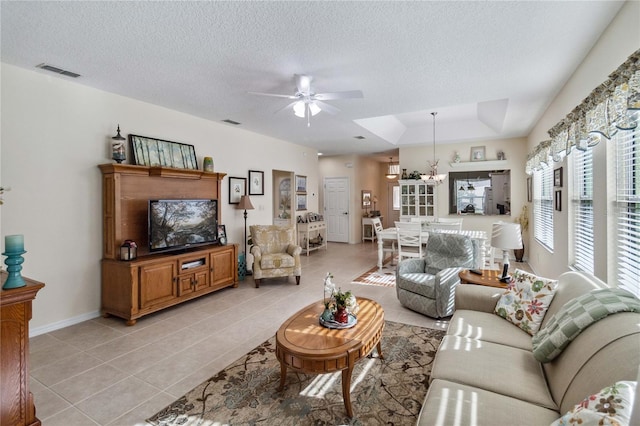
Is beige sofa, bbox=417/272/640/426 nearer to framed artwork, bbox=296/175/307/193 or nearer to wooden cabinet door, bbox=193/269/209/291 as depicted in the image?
wooden cabinet door, bbox=193/269/209/291

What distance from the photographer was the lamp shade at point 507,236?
2889 mm

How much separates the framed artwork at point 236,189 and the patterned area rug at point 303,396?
3320 mm

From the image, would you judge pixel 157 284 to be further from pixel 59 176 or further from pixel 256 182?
pixel 256 182

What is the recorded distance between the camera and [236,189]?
5562mm

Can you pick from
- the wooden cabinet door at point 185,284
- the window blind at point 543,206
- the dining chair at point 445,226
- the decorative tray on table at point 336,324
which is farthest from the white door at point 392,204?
the decorative tray on table at point 336,324

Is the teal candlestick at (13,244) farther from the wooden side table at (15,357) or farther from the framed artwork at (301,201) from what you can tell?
the framed artwork at (301,201)

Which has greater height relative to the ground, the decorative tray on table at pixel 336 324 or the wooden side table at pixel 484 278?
the wooden side table at pixel 484 278

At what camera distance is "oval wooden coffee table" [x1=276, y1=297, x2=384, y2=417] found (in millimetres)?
1910

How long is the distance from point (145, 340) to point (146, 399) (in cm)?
102

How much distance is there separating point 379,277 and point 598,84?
3757mm

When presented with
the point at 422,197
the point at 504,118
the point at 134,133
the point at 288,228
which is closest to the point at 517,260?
the point at 422,197

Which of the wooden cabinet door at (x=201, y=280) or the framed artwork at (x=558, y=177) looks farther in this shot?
the wooden cabinet door at (x=201, y=280)

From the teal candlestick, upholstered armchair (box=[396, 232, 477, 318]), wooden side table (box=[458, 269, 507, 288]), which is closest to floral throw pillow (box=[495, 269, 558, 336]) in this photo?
wooden side table (box=[458, 269, 507, 288])

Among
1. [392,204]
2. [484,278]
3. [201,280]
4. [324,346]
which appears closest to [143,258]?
[201,280]
